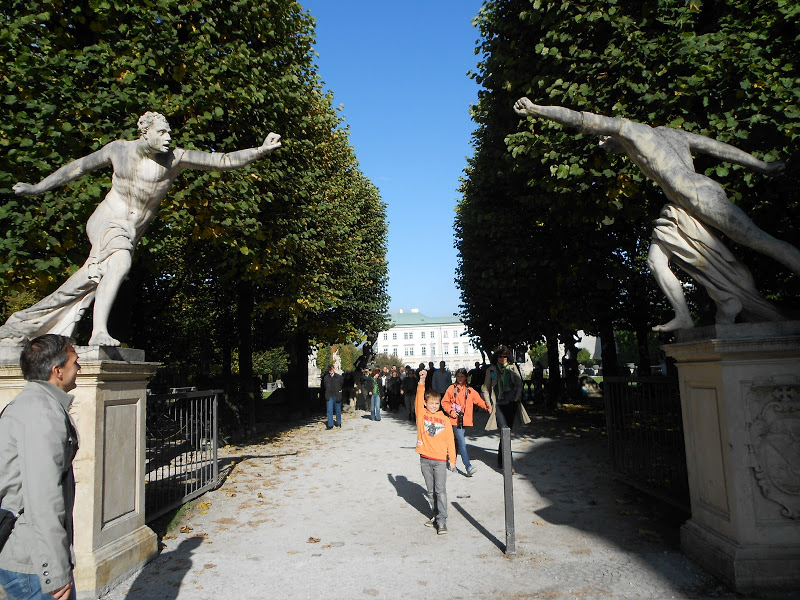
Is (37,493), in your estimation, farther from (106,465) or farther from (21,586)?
(106,465)

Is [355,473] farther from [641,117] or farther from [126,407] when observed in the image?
[641,117]

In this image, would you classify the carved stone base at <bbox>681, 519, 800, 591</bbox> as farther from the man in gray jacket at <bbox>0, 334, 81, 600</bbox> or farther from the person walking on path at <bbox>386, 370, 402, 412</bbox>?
the person walking on path at <bbox>386, 370, 402, 412</bbox>

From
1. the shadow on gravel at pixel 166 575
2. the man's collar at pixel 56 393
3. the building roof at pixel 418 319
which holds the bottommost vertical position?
the shadow on gravel at pixel 166 575

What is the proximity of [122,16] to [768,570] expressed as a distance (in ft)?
37.1

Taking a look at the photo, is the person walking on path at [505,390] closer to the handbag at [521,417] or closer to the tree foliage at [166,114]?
the handbag at [521,417]

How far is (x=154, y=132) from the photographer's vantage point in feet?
17.0

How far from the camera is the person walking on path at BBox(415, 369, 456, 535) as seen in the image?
639 cm

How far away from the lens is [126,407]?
534 cm

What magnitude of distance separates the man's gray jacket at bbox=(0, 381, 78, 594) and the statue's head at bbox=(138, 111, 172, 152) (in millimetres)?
3334

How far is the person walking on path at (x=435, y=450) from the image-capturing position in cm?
639

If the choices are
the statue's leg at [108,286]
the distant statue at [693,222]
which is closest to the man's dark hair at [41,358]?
the statue's leg at [108,286]

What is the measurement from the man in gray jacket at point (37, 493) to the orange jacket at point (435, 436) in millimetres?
4331

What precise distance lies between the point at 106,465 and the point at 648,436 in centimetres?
592

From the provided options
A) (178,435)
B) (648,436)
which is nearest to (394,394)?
(178,435)
